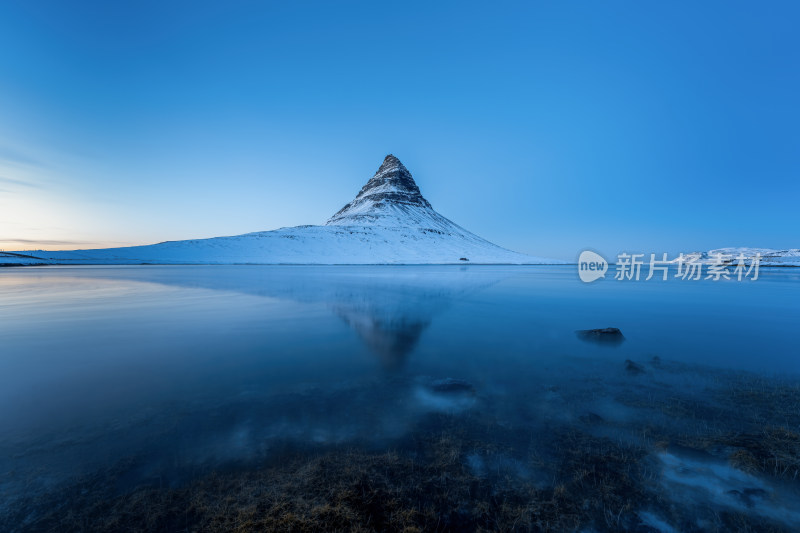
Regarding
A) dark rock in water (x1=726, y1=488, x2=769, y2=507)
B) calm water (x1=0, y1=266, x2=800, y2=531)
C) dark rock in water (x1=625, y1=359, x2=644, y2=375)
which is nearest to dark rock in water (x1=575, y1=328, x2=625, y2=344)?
calm water (x1=0, y1=266, x2=800, y2=531)

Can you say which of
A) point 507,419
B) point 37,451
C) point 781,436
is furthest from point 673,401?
point 37,451

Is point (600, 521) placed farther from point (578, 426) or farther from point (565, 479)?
point (578, 426)

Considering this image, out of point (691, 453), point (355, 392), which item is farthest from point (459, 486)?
point (691, 453)

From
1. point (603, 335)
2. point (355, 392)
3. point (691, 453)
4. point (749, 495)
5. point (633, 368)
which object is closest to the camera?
point (749, 495)

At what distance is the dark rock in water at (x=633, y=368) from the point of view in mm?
6707

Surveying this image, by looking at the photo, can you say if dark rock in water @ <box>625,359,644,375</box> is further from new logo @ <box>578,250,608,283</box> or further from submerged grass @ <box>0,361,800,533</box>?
new logo @ <box>578,250,608,283</box>

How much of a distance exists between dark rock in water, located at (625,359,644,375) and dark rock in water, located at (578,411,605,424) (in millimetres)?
2666

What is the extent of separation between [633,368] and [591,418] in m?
3.16

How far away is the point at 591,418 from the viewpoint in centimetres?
467

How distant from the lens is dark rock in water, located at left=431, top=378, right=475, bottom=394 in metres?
5.66

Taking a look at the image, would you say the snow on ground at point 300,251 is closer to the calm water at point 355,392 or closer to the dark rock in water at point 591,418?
the calm water at point 355,392

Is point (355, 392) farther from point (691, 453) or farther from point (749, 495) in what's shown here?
point (749, 495)

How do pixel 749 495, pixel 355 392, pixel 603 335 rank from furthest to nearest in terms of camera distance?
pixel 603 335 → pixel 355 392 → pixel 749 495

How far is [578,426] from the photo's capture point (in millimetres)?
4441
